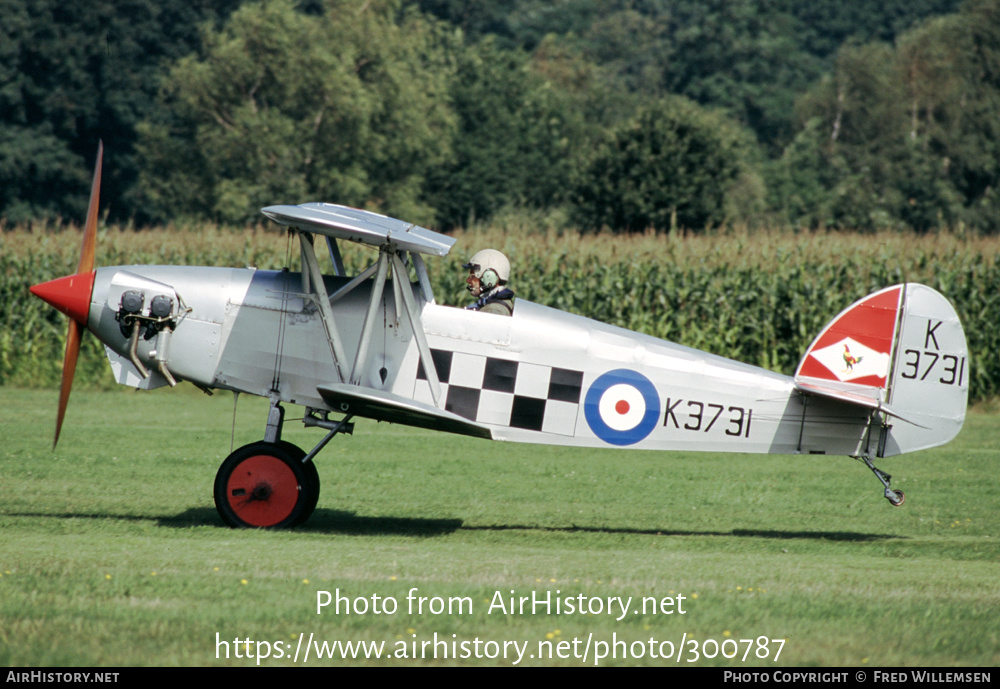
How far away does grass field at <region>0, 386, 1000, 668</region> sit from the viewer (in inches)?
225

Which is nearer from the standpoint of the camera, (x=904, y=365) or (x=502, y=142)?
(x=904, y=365)

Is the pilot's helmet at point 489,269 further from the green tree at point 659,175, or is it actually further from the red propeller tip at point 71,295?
the green tree at point 659,175

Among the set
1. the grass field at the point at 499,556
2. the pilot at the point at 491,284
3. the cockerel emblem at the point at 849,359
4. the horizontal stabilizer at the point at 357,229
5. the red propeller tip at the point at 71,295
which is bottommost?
the grass field at the point at 499,556

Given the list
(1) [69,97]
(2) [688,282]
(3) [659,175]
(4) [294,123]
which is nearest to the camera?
(2) [688,282]

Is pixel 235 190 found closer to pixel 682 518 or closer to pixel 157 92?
pixel 157 92

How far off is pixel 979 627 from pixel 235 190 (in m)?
45.2

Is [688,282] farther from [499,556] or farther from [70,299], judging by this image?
[70,299]

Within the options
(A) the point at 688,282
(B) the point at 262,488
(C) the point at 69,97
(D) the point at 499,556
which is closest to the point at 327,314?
(B) the point at 262,488

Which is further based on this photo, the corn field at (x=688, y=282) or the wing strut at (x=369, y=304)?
the corn field at (x=688, y=282)

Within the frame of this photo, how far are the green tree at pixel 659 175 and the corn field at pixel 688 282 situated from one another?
18528 millimetres

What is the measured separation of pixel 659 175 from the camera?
40.2 meters

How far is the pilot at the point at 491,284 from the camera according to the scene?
29.5ft

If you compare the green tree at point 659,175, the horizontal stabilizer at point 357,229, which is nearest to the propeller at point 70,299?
the horizontal stabilizer at point 357,229

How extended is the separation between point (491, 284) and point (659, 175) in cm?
3217
